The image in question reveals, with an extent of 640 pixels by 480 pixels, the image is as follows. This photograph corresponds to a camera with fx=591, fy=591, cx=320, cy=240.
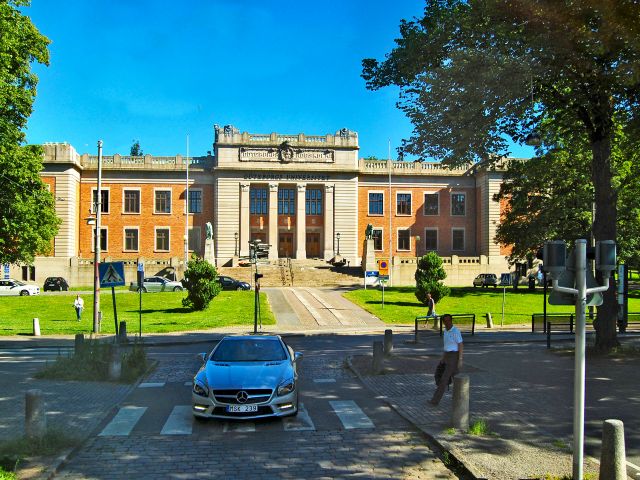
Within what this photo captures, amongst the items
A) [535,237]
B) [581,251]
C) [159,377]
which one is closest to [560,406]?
[581,251]

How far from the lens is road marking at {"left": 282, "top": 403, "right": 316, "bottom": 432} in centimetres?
938

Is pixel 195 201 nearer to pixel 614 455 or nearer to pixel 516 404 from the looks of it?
pixel 516 404

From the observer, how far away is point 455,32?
1625cm

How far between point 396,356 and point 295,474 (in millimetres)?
10901

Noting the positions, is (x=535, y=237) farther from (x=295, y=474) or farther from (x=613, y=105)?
(x=295, y=474)

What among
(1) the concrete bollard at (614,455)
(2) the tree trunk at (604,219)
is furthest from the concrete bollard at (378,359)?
(1) the concrete bollard at (614,455)

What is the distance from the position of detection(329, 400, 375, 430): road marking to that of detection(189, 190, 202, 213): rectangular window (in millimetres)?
56212

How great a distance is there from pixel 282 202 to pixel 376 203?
10.7 m

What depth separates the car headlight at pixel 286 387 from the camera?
960 centimetres

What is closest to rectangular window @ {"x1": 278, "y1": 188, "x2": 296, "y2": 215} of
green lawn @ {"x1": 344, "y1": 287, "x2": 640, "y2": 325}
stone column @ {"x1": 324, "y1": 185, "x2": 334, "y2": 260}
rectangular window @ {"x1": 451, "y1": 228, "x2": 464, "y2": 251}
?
stone column @ {"x1": 324, "y1": 185, "x2": 334, "y2": 260}

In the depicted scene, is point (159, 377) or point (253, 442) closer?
point (253, 442)

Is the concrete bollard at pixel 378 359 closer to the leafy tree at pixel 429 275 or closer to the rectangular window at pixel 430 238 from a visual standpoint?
the leafy tree at pixel 429 275

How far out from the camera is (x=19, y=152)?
2642cm

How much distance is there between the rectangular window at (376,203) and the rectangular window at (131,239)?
26336mm
